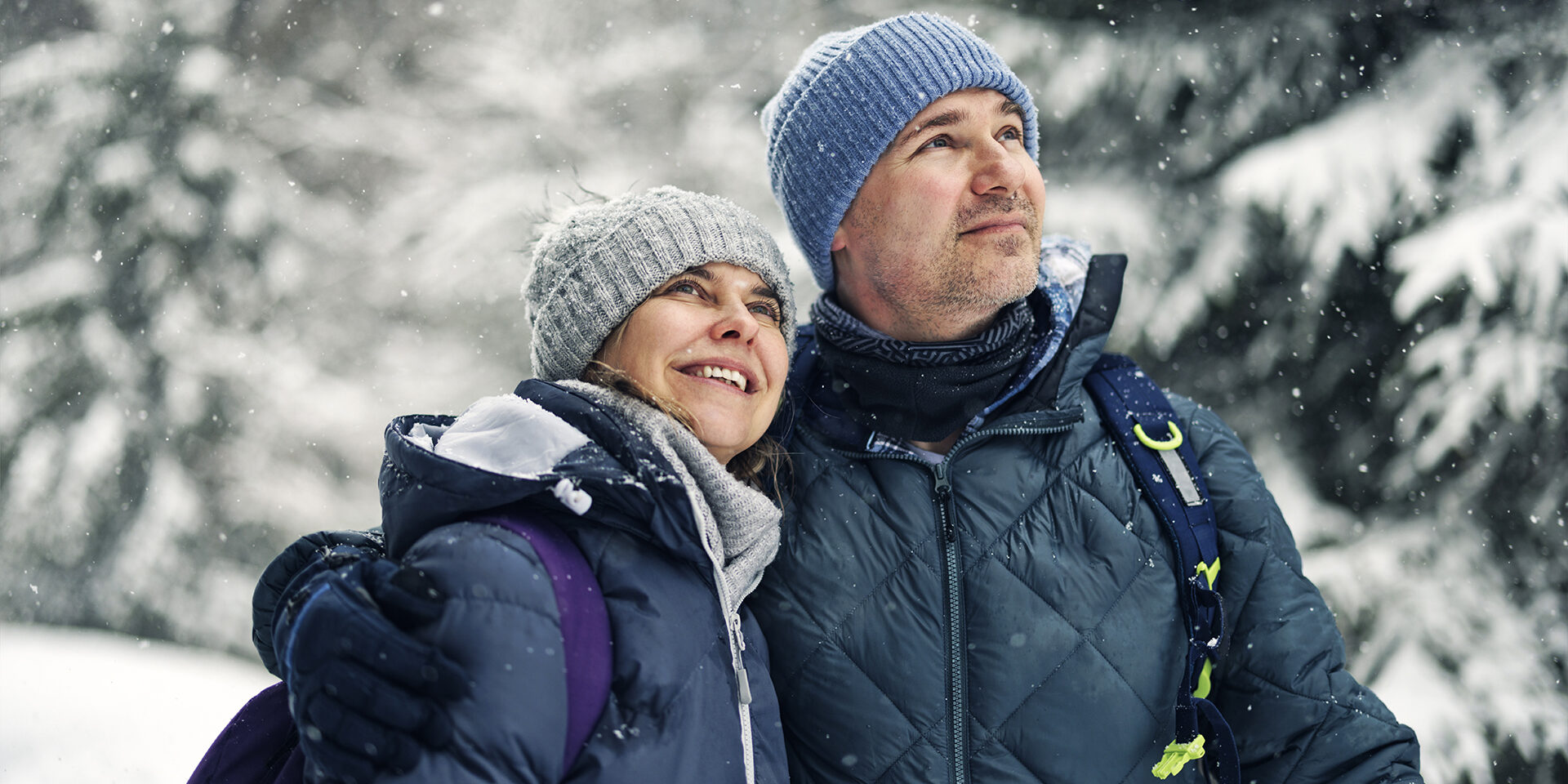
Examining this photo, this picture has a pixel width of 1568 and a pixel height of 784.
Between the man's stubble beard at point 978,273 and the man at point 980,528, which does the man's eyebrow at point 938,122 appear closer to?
the man at point 980,528

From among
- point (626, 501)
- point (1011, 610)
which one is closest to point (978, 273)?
point (1011, 610)

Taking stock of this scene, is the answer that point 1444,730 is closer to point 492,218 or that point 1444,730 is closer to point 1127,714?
point 1127,714

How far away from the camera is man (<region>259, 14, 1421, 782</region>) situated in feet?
6.69

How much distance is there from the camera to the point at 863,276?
248 centimetres

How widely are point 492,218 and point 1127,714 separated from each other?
16.7ft

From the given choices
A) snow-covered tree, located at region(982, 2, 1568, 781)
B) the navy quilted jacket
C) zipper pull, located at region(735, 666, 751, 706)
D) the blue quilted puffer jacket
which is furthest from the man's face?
snow-covered tree, located at region(982, 2, 1568, 781)

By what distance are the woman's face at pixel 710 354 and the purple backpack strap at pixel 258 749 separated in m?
0.91

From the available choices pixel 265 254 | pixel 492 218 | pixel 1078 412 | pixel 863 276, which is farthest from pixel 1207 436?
pixel 265 254

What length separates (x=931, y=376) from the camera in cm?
226

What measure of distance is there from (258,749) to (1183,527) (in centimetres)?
195

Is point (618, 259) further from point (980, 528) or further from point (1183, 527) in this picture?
point (1183, 527)

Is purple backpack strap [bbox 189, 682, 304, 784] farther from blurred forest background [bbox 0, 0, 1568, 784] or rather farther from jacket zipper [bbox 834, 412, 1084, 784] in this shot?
blurred forest background [bbox 0, 0, 1568, 784]

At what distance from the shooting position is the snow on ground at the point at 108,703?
16.5ft

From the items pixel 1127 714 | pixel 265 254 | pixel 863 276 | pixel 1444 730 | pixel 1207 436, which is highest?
pixel 863 276
